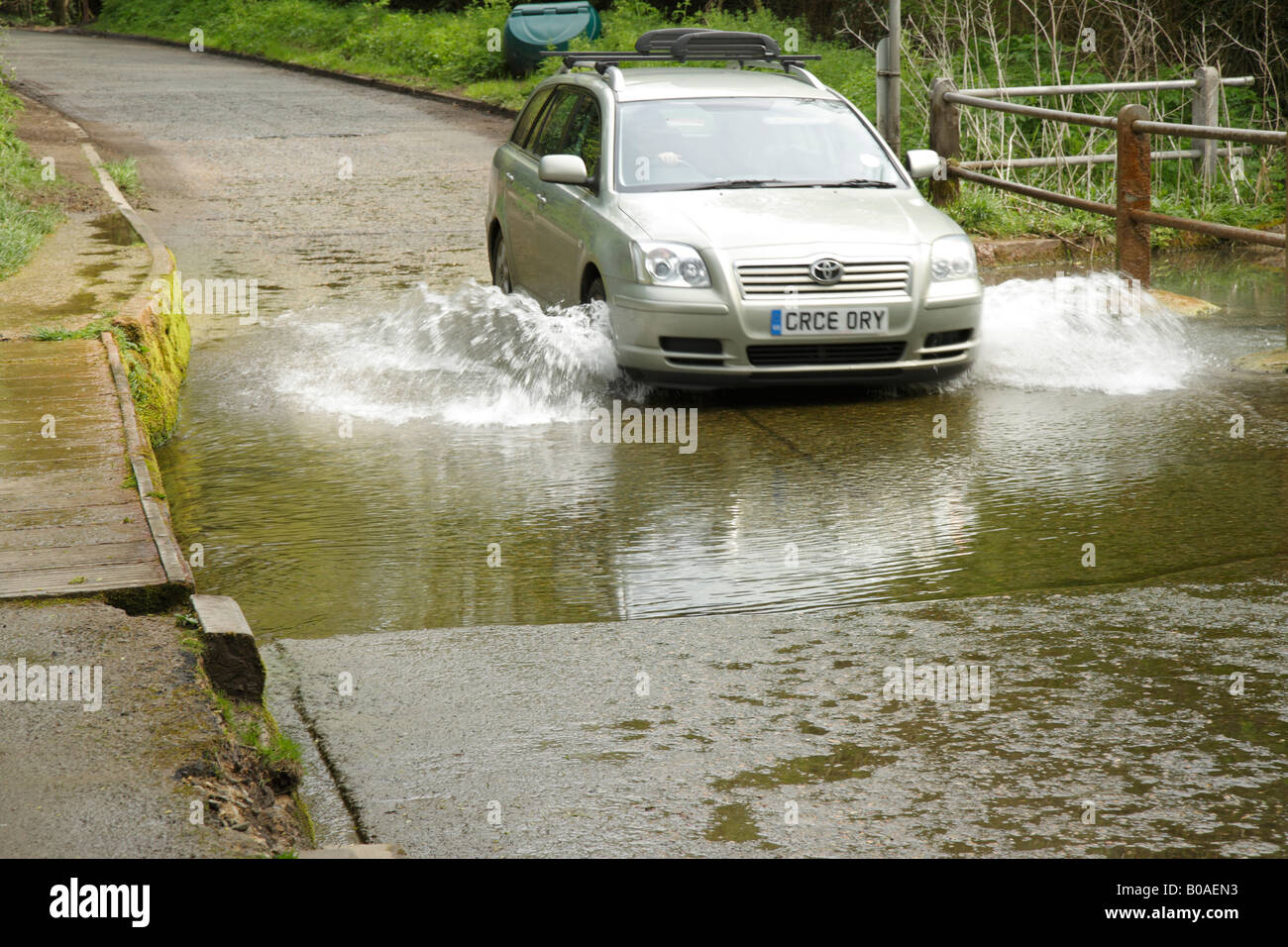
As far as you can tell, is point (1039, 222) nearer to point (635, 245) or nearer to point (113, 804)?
point (635, 245)

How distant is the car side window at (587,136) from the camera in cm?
919

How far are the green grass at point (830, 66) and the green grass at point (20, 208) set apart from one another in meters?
7.21

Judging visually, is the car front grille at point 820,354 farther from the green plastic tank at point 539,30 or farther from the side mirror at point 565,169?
the green plastic tank at point 539,30

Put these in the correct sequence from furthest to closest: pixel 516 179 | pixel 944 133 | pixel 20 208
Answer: pixel 944 133
pixel 20 208
pixel 516 179

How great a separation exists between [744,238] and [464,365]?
200 centimetres

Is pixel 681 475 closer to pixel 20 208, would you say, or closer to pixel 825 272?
pixel 825 272

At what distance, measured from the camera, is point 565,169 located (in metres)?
8.69

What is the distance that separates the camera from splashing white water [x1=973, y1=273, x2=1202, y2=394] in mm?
8656

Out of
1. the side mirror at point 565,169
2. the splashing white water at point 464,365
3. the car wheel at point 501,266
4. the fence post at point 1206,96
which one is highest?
the fence post at point 1206,96

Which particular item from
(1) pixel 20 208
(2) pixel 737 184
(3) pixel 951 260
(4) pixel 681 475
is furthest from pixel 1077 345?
(1) pixel 20 208

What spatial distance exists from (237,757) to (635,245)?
15.7ft

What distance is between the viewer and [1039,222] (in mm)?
12930

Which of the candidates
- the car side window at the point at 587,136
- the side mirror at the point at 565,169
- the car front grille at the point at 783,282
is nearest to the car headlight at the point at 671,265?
the car front grille at the point at 783,282

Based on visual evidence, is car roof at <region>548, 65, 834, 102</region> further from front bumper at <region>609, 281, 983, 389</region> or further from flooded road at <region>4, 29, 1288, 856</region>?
front bumper at <region>609, 281, 983, 389</region>
